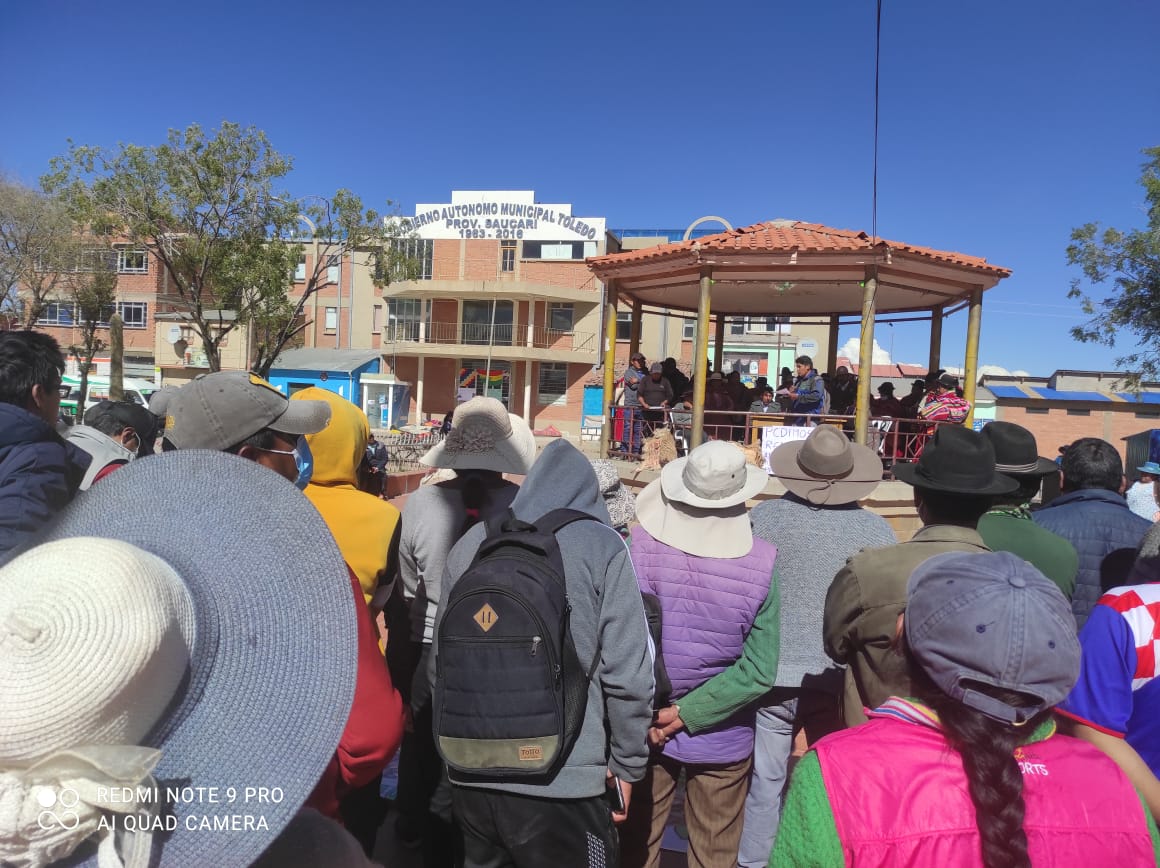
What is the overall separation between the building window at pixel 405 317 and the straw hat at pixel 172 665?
1382 inches

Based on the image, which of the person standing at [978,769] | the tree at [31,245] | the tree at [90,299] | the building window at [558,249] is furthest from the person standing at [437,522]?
the building window at [558,249]

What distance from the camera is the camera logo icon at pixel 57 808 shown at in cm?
81

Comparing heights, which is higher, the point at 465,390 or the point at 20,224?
the point at 20,224

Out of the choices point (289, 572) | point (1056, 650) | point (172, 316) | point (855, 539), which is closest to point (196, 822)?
point (289, 572)

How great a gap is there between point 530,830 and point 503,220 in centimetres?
3619

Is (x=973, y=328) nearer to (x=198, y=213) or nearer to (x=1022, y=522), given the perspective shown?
(x=1022, y=522)

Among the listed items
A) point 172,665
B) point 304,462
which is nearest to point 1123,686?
point 172,665

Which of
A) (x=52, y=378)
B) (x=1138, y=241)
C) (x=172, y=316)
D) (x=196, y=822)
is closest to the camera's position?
(x=196, y=822)

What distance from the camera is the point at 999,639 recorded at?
1.24 metres

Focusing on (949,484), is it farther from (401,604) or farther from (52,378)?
(52,378)

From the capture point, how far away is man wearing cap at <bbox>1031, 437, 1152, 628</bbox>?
3199 mm

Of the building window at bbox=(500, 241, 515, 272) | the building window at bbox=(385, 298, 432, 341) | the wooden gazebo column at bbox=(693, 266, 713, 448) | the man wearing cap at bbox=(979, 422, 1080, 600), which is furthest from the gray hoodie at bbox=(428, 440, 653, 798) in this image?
the building window at bbox=(500, 241, 515, 272)

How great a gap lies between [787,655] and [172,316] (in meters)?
36.4

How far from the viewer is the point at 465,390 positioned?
34.4m
